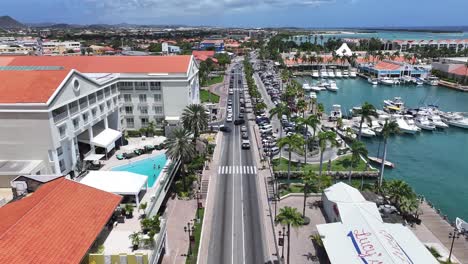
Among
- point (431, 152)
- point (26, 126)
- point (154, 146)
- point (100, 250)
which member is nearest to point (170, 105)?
point (154, 146)

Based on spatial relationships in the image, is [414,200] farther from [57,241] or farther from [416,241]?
[57,241]

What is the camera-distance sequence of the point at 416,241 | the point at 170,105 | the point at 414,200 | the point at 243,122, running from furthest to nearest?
the point at 243,122 < the point at 170,105 < the point at 414,200 < the point at 416,241

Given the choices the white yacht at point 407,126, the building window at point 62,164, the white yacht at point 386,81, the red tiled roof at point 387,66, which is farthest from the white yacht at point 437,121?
the building window at point 62,164

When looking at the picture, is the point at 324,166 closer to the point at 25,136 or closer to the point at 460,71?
the point at 25,136

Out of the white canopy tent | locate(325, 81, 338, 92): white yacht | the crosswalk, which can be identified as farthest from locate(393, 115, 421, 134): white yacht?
the white canopy tent

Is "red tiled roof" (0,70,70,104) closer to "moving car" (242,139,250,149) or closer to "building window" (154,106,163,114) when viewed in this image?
"building window" (154,106,163,114)

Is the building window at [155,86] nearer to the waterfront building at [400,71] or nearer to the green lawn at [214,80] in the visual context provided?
the green lawn at [214,80]
